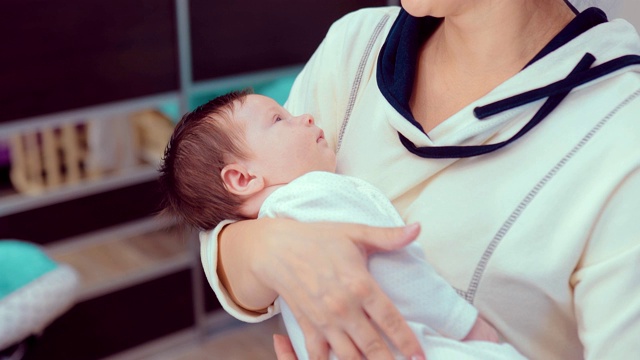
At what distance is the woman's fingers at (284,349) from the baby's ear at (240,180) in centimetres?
21

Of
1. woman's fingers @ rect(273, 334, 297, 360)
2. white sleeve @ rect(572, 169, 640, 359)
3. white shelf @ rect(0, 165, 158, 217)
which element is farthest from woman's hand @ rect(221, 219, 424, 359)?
white shelf @ rect(0, 165, 158, 217)

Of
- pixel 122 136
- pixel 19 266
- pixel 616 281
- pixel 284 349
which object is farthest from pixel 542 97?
pixel 122 136

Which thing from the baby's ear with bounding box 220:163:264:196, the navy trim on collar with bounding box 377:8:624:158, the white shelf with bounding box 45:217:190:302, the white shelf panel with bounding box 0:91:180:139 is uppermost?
the navy trim on collar with bounding box 377:8:624:158

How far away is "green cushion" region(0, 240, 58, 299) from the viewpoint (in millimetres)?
1871

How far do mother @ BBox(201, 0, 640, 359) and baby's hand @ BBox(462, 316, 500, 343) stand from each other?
1.5 inches

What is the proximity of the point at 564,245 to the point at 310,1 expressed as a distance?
7.28 feet

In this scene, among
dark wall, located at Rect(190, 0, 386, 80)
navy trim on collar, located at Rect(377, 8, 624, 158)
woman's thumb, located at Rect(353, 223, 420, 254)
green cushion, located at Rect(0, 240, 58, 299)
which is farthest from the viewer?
dark wall, located at Rect(190, 0, 386, 80)

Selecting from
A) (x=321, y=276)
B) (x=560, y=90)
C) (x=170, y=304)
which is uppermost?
(x=560, y=90)

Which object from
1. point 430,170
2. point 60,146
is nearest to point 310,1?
point 60,146

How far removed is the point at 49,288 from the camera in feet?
6.24

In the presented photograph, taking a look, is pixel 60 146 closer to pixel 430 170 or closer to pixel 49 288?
pixel 49 288

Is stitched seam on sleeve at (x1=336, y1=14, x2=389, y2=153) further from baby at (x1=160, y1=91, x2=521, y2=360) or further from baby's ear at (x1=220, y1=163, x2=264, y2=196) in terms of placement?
baby's ear at (x1=220, y1=163, x2=264, y2=196)

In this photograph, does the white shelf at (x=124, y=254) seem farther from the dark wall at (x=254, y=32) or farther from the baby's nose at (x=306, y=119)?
the baby's nose at (x=306, y=119)

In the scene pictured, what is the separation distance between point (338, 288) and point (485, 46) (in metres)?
0.45
